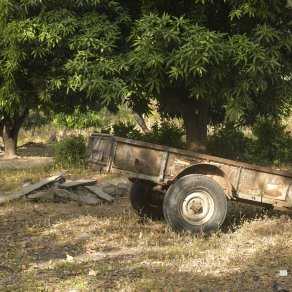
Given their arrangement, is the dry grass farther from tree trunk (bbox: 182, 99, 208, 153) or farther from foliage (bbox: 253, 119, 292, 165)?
foliage (bbox: 253, 119, 292, 165)

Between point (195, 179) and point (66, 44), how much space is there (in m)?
3.38

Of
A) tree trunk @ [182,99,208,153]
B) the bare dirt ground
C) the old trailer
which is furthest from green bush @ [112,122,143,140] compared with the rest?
the old trailer

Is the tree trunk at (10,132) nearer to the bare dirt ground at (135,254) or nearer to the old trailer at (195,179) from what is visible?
the bare dirt ground at (135,254)

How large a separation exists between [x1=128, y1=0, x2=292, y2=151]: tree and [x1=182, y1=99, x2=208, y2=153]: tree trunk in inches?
87.9

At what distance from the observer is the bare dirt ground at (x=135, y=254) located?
5.54 meters

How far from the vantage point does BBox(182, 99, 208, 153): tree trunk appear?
11.6m

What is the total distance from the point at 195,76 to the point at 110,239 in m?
3.07

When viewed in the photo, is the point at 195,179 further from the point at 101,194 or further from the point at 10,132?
the point at 10,132

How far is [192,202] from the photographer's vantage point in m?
7.40

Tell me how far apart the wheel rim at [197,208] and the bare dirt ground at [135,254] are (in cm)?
27

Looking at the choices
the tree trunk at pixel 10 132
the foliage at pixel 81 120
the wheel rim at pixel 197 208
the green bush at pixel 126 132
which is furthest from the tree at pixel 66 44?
the foliage at pixel 81 120

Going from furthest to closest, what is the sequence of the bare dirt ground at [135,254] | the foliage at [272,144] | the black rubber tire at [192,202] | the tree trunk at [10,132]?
the tree trunk at [10,132]
the foliage at [272,144]
the black rubber tire at [192,202]
the bare dirt ground at [135,254]

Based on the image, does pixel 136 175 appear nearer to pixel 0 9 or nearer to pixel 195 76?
pixel 195 76

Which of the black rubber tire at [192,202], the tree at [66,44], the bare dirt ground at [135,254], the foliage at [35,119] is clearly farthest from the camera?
the foliage at [35,119]
